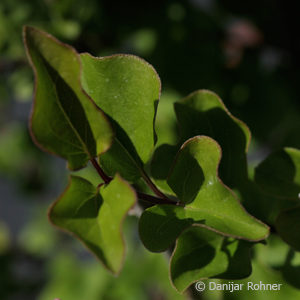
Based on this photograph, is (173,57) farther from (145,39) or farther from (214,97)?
(214,97)

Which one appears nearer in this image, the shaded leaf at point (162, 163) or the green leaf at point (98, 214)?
the green leaf at point (98, 214)

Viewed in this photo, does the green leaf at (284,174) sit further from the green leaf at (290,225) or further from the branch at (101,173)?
the branch at (101,173)

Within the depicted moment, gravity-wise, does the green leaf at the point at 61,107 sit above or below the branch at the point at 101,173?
above

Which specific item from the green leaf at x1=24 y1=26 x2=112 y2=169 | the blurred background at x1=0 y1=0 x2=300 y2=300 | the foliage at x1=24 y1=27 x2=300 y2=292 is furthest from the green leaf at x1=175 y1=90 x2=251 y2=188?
the blurred background at x1=0 y1=0 x2=300 y2=300

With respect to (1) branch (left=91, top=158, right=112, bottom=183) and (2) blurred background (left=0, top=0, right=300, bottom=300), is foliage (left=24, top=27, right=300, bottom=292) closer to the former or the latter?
(1) branch (left=91, top=158, right=112, bottom=183)

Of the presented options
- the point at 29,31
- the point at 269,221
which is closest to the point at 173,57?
the point at 269,221

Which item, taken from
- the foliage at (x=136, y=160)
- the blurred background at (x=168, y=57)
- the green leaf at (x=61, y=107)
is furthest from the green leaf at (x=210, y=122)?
the blurred background at (x=168, y=57)

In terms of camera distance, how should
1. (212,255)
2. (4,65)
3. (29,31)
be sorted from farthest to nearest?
(4,65) → (212,255) → (29,31)

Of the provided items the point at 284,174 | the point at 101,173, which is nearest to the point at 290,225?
the point at 284,174
